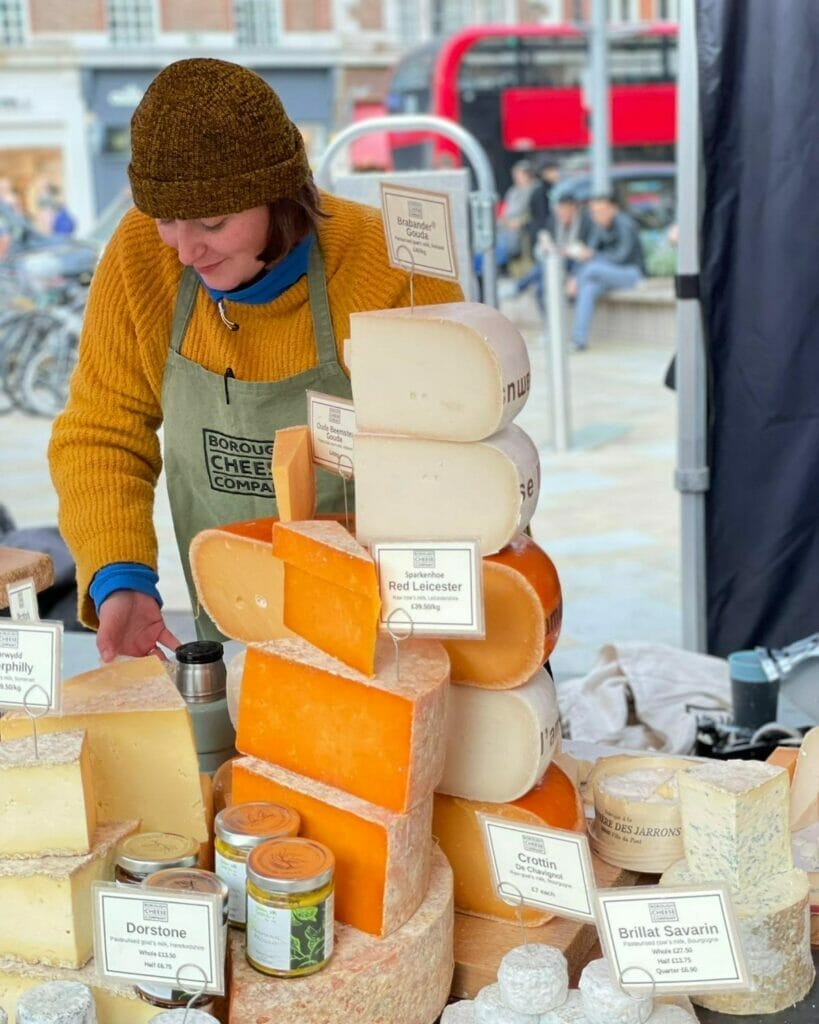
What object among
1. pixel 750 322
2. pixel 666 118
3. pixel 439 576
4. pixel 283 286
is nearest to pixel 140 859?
pixel 439 576

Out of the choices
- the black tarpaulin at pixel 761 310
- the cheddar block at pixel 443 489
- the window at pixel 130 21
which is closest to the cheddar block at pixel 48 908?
the cheddar block at pixel 443 489

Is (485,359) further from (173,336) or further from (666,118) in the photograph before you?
(666,118)

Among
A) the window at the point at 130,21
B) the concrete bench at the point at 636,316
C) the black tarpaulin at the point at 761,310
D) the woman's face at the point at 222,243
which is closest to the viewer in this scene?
the woman's face at the point at 222,243

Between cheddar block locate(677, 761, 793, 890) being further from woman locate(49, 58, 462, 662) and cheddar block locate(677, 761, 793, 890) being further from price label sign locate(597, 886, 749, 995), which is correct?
woman locate(49, 58, 462, 662)

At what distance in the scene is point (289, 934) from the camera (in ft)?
3.81

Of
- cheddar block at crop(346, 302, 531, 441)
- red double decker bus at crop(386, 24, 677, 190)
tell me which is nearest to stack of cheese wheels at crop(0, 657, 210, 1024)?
cheddar block at crop(346, 302, 531, 441)

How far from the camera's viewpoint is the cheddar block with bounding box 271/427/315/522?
1393 mm

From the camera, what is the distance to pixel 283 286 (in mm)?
1840

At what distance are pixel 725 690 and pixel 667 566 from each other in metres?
2.88

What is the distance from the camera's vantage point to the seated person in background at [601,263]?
40.9 ft

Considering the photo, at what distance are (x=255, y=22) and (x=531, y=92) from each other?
39.3ft

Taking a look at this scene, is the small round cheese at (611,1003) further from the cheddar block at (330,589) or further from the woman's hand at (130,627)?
the woman's hand at (130,627)

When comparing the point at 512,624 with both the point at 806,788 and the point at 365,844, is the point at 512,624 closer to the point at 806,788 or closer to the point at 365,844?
the point at 365,844

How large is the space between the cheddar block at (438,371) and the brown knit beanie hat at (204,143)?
0.37 meters
